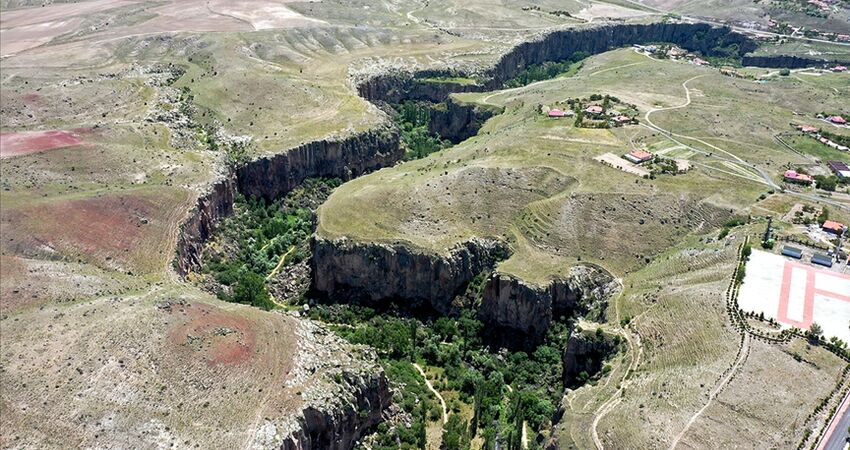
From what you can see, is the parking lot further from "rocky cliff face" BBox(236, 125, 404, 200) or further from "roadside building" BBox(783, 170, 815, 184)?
"rocky cliff face" BBox(236, 125, 404, 200)

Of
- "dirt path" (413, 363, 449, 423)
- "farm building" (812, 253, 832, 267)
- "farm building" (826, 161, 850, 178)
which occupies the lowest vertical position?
"dirt path" (413, 363, 449, 423)

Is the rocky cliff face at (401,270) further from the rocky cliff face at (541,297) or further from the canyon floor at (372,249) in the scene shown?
the rocky cliff face at (541,297)

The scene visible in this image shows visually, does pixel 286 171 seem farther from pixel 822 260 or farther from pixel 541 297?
pixel 822 260

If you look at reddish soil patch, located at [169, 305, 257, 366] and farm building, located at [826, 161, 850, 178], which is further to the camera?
farm building, located at [826, 161, 850, 178]

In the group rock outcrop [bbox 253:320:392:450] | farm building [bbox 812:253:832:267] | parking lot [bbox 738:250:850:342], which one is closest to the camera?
rock outcrop [bbox 253:320:392:450]

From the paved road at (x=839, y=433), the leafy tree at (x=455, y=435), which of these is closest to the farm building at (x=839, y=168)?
the paved road at (x=839, y=433)

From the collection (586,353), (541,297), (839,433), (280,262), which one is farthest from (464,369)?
(839,433)

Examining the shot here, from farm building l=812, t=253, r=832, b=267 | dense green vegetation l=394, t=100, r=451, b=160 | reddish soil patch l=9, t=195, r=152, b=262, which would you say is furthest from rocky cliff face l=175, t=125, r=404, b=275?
farm building l=812, t=253, r=832, b=267
